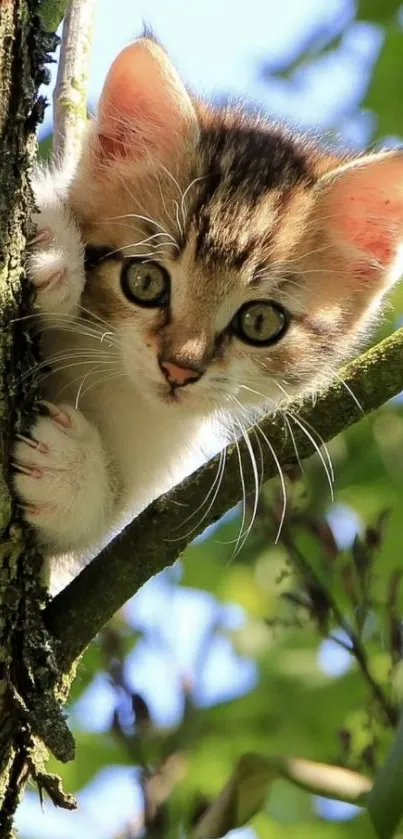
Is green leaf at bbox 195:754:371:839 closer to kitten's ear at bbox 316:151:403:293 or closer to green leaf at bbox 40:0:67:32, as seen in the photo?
kitten's ear at bbox 316:151:403:293

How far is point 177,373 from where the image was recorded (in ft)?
4.64

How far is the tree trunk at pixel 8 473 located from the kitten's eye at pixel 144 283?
0.27 m

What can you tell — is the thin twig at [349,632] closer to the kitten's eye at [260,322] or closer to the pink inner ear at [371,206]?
the kitten's eye at [260,322]

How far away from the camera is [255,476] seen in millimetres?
1257

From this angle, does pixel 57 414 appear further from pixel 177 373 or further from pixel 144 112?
pixel 144 112

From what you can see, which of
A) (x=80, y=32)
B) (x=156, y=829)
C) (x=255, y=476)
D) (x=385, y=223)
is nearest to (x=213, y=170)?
(x=385, y=223)

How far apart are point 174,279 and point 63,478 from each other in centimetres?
34

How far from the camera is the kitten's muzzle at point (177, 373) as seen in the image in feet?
4.63

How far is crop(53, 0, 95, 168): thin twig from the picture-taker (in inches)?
69.2

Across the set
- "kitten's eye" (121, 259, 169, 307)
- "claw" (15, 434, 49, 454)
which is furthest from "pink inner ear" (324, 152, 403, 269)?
"claw" (15, 434, 49, 454)

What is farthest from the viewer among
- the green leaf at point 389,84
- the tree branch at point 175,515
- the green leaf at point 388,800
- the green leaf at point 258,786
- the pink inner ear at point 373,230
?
the green leaf at point 389,84

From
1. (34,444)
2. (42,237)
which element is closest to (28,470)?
(34,444)

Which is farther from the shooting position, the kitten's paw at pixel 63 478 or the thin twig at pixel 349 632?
the thin twig at pixel 349 632

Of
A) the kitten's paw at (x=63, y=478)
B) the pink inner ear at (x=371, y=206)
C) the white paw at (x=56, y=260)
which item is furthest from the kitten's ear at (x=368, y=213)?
the kitten's paw at (x=63, y=478)
